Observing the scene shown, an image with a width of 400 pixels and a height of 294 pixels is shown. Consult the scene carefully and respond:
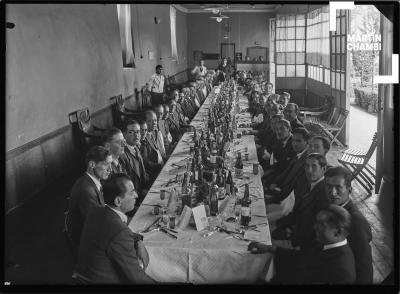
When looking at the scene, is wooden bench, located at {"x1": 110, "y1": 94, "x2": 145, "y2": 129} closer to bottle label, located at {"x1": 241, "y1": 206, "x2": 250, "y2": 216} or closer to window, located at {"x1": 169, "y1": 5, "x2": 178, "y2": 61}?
bottle label, located at {"x1": 241, "y1": 206, "x2": 250, "y2": 216}

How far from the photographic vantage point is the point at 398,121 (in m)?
3.63

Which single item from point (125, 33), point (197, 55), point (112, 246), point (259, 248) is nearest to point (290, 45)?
point (197, 55)

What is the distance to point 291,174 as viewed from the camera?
180 inches

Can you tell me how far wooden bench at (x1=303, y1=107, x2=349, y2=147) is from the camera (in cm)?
758

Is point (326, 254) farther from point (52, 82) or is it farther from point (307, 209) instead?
point (52, 82)

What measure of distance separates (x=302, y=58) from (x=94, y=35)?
24.8ft

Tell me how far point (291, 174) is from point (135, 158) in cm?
149

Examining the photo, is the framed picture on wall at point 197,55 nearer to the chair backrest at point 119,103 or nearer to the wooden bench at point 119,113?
the chair backrest at point 119,103

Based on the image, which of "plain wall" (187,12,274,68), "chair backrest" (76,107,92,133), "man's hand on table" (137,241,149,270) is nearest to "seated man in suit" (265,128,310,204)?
"man's hand on table" (137,241,149,270)

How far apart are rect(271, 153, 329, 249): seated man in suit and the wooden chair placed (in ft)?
5.55

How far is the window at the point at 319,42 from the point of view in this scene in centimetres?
990

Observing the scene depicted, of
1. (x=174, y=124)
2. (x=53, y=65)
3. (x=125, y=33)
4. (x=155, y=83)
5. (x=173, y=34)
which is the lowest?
(x=174, y=124)

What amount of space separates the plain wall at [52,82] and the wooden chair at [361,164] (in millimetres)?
3283

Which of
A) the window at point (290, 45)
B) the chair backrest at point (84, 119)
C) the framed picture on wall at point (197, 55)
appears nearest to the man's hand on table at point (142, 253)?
the chair backrest at point (84, 119)
